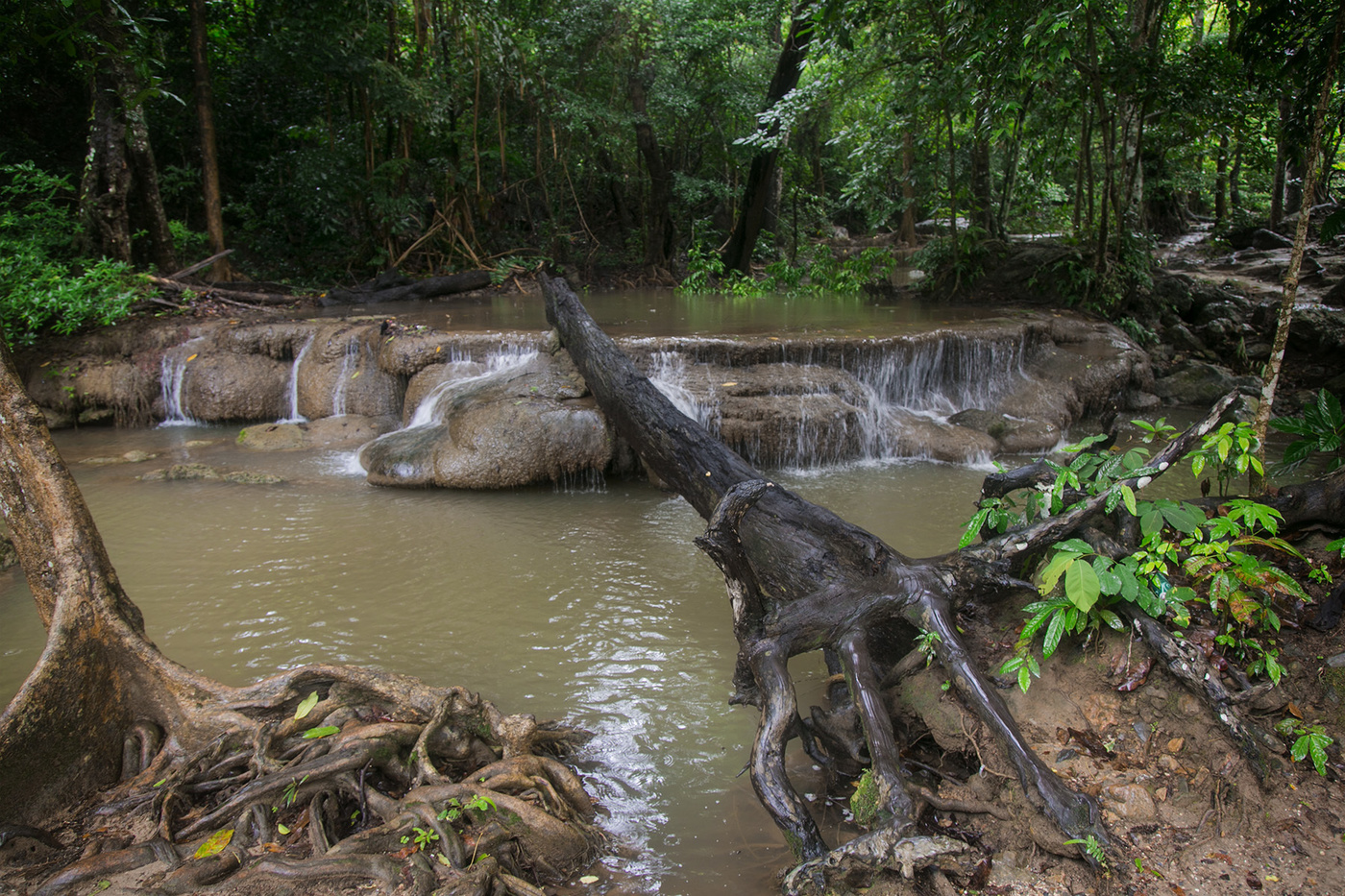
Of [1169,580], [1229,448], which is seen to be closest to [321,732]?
[1169,580]

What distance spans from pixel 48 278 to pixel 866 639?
10.5m

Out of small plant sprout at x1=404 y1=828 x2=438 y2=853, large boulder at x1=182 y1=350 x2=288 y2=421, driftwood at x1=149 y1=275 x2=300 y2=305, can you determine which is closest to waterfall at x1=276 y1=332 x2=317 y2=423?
large boulder at x1=182 y1=350 x2=288 y2=421

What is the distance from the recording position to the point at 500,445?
6.97m

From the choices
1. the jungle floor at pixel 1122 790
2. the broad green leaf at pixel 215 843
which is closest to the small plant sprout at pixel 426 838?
the jungle floor at pixel 1122 790

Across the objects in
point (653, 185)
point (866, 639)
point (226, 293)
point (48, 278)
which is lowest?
point (866, 639)

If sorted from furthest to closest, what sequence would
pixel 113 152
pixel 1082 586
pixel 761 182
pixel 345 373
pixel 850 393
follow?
pixel 761 182 < pixel 113 152 < pixel 345 373 < pixel 850 393 < pixel 1082 586

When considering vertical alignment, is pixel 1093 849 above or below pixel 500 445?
below

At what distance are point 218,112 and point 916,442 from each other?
15.2 metres

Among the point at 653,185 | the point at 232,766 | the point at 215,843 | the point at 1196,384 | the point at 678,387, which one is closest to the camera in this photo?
the point at 215,843

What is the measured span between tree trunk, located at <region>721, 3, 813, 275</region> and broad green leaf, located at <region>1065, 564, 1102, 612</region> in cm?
1038

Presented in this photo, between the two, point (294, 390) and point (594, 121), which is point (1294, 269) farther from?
point (594, 121)

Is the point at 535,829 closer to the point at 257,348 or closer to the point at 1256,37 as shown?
the point at 1256,37

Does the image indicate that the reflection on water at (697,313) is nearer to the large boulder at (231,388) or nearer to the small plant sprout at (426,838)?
the large boulder at (231,388)

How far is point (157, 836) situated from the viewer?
2.46 metres
